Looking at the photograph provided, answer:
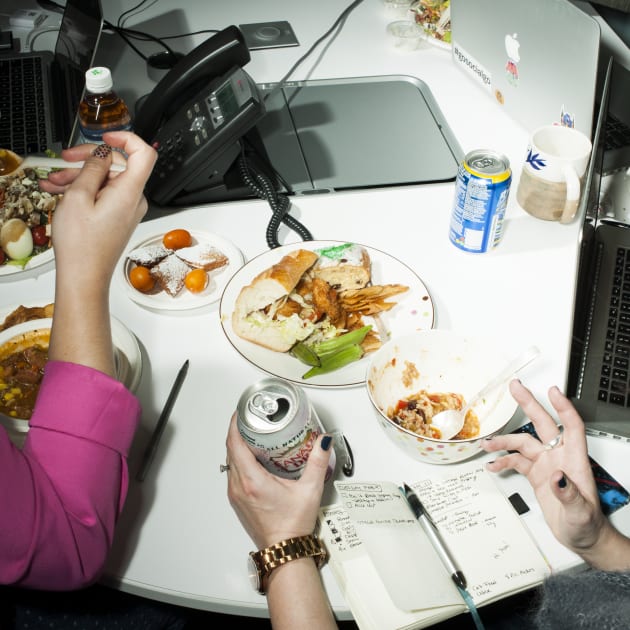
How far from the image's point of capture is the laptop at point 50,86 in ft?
4.70

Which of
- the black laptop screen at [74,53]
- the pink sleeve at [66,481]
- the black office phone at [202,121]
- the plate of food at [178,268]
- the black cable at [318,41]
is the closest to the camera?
the pink sleeve at [66,481]

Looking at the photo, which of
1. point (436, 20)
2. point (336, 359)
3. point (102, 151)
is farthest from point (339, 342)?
point (436, 20)

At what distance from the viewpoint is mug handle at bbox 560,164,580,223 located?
1.14 metres

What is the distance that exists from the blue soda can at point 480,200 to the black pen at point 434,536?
21.0 inches

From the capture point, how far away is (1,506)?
67cm

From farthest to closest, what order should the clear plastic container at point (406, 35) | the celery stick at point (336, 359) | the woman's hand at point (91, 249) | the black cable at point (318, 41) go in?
the clear plastic container at point (406, 35) < the black cable at point (318, 41) < the celery stick at point (336, 359) < the woman's hand at point (91, 249)

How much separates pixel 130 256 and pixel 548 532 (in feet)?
2.72

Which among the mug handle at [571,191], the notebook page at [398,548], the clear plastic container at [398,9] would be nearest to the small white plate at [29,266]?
the notebook page at [398,548]

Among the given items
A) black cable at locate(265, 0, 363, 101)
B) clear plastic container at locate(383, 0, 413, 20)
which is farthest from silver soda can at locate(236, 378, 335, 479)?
clear plastic container at locate(383, 0, 413, 20)

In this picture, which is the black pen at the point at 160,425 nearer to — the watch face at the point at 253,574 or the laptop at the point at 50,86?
the watch face at the point at 253,574

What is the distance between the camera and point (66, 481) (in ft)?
2.44

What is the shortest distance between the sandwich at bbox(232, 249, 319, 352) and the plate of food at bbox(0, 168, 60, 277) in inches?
15.8

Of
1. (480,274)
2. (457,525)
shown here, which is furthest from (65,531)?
(480,274)

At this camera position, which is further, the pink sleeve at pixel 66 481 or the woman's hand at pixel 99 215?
the woman's hand at pixel 99 215
